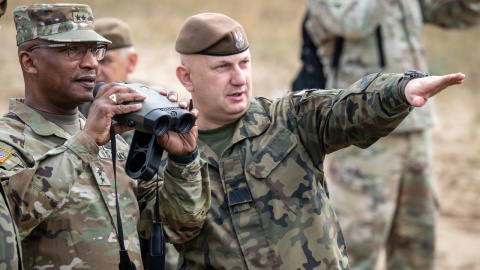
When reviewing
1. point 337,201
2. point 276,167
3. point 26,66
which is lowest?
point 337,201

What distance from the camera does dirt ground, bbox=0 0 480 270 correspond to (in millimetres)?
9992

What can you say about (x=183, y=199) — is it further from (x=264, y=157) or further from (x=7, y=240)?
(x=7, y=240)

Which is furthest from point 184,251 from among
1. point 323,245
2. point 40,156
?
point 40,156

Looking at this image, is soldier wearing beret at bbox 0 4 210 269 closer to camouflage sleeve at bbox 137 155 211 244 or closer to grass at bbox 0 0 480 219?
camouflage sleeve at bbox 137 155 211 244

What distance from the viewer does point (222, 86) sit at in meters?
4.45

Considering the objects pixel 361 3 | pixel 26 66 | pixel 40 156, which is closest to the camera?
pixel 40 156

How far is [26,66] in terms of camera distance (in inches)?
162

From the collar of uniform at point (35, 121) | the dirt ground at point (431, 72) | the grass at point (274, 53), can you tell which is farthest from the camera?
the grass at point (274, 53)

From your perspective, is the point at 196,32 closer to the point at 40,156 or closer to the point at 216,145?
the point at 216,145

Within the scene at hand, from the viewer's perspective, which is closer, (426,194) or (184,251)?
(184,251)

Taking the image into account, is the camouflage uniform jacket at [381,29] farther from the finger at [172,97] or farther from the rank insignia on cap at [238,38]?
the finger at [172,97]

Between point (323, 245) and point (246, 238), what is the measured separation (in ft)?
1.00

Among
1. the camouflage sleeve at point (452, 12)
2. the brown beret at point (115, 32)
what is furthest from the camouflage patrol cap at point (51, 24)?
the camouflage sleeve at point (452, 12)

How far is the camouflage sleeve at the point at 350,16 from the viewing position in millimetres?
6879
